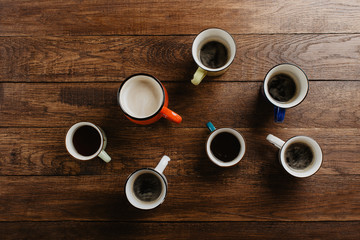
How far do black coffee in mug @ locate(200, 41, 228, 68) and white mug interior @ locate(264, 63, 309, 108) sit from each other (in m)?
0.18

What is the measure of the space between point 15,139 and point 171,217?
69 cm

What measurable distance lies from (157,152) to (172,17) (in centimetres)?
54

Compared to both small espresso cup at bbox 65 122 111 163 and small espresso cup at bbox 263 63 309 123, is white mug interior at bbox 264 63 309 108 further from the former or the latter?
small espresso cup at bbox 65 122 111 163

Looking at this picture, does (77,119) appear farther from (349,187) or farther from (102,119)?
(349,187)

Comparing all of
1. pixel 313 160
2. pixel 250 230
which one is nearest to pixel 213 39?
pixel 313 160

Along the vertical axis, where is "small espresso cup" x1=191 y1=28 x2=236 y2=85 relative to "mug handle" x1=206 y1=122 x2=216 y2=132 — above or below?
above

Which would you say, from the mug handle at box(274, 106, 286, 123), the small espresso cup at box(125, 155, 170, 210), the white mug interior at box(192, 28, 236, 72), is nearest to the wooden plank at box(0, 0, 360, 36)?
the white mug interior at box(192, 28, 236, 72)

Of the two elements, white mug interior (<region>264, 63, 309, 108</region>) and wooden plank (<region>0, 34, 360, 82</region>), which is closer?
white mug interior (<region>264, 63, 309, 108</region>)

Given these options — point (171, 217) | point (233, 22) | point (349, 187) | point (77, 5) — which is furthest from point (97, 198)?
point (349, 187)

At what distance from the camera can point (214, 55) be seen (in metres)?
1.01

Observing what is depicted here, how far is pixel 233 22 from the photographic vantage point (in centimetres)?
106

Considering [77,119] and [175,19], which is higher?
[175,19]

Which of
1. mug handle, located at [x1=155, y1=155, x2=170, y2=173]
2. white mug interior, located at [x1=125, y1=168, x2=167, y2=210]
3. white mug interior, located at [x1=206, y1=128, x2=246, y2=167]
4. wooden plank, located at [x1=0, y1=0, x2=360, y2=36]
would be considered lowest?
white mug interior, located at [x1=125, y1=168, x2=167, y2=210]

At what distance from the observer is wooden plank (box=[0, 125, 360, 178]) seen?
41.0 inches
